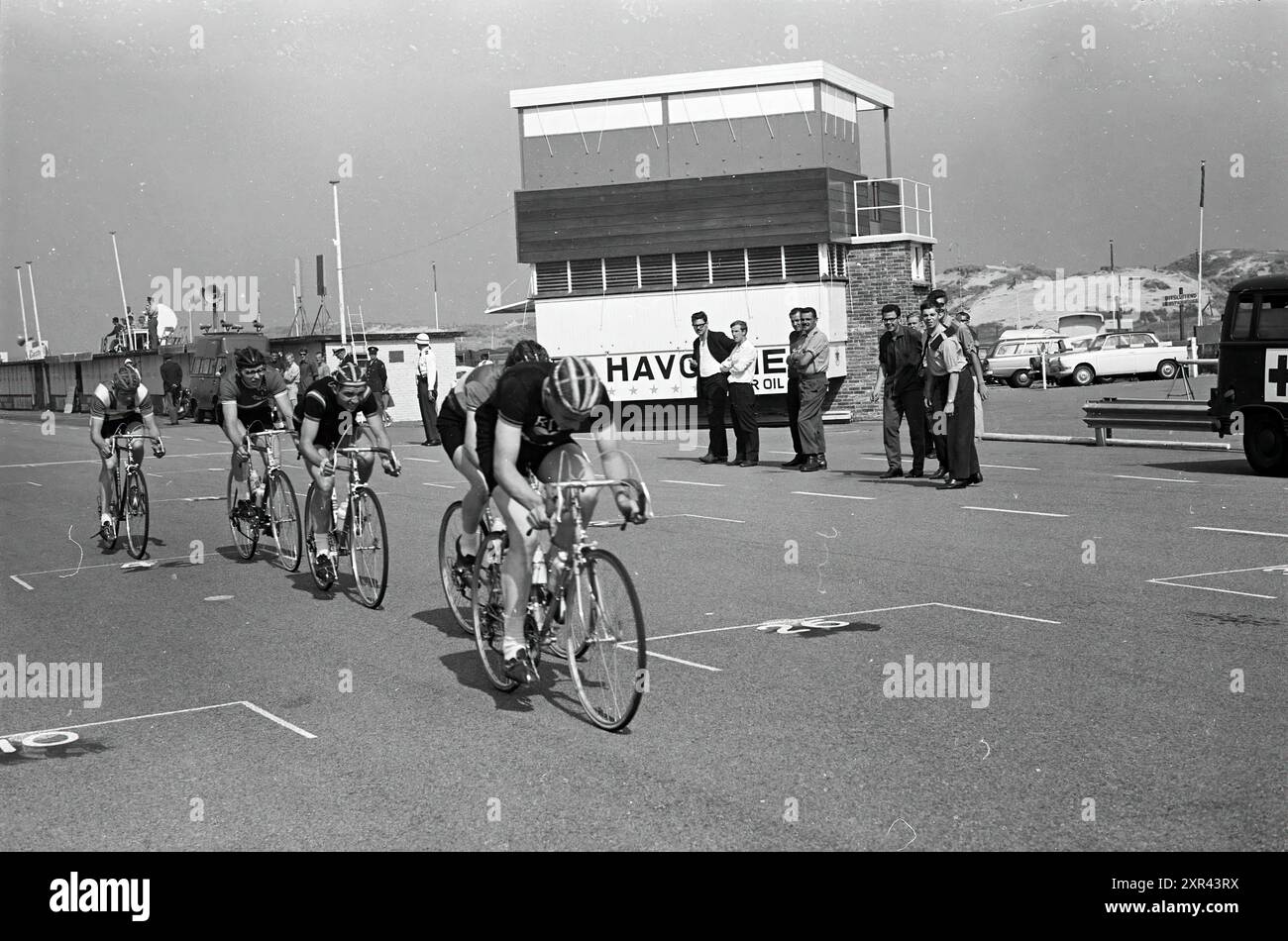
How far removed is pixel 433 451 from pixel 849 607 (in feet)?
58.7

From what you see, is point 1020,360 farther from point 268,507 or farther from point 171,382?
point 268,507

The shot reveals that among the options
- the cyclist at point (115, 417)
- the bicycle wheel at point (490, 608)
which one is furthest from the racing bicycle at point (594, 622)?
the cyclist at point (115, 417)

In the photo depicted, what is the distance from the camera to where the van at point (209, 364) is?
45.6m

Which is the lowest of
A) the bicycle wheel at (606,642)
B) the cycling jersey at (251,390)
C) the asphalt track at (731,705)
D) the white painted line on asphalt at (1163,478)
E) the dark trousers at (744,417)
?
the asphalt track at (731,705)

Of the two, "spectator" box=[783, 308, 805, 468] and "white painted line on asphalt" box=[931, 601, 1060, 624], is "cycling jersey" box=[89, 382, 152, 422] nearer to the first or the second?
"white painted line on asphalt" box=[931, 601, 1060, 624]

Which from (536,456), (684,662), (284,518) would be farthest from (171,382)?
(536,456)

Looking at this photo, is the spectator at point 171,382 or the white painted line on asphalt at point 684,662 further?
the spectator at point 171,382

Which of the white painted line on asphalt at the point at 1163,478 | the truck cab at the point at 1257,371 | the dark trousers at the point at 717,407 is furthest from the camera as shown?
the dark trousers at the point at 717,407

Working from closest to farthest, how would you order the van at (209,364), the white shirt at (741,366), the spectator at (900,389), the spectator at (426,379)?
the spectator at (900,389) < the white shirt at (741,366) < the spectator at (426,379) < the van at (209,364)

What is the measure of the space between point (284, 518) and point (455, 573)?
143 inches

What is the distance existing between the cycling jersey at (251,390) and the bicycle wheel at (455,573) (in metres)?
3.89

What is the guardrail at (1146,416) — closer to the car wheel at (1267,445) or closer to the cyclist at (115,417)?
the car wheel at (1267,445)

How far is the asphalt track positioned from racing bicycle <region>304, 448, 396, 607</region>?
215 millimetres
